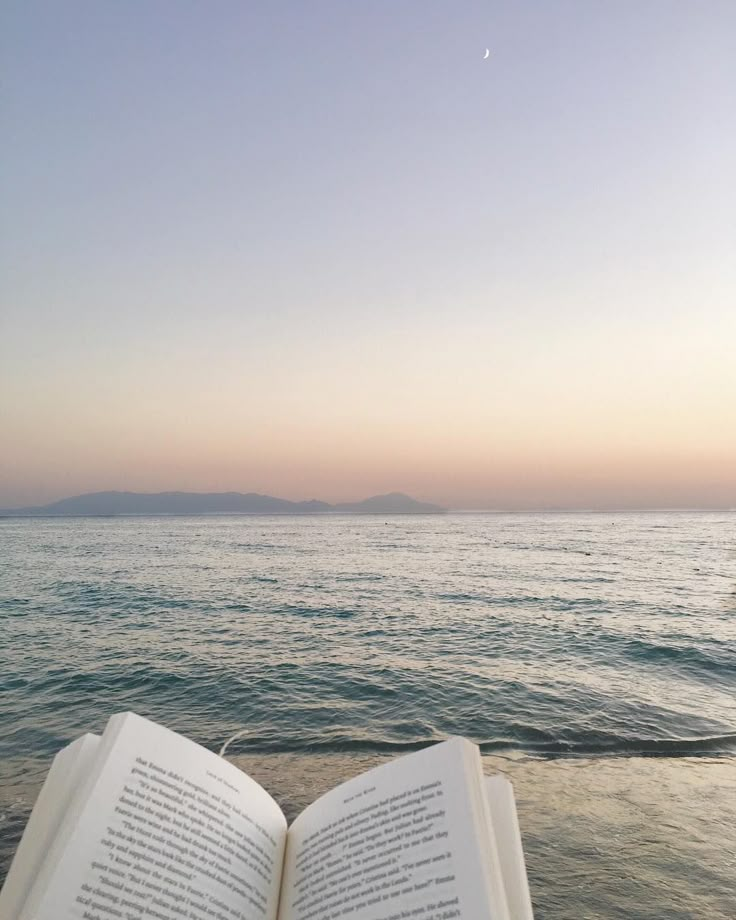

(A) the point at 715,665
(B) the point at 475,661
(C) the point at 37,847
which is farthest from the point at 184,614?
(C) the point at 37,847

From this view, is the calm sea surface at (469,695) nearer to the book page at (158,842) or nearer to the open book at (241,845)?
the open book at (241,845)

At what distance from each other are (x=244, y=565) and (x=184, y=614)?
860 inches

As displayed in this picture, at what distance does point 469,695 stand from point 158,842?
10739 mm

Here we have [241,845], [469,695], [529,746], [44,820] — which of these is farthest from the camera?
[469,695]

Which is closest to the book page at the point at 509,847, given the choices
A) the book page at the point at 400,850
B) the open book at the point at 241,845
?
the open book at the point at 241,845

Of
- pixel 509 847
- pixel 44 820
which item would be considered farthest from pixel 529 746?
pixel 44 820

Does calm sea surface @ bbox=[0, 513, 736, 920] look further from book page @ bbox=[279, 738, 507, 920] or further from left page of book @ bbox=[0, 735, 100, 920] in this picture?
left page of book @ bbox=[0, 735, 100, 920]

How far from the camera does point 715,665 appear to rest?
14.6m

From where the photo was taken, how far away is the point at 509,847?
216cm

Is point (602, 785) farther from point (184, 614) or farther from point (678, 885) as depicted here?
point (184, 614)

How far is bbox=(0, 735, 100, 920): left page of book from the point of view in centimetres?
192

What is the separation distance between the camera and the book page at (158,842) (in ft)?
6.38

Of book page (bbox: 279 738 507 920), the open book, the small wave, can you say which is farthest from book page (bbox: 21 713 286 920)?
the small wave

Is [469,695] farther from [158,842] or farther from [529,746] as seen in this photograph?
[158,842]
